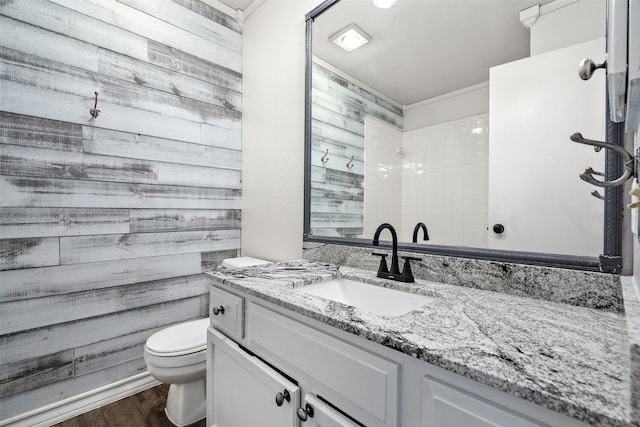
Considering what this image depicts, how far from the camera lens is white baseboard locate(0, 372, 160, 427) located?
4.70 ft

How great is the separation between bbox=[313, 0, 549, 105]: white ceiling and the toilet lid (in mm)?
1591

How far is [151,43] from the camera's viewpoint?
1830 millimetres

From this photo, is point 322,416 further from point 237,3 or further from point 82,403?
point 237,3

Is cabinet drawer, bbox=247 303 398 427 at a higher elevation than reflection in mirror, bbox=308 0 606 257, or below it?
below

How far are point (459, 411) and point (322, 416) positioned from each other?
1.29 feet

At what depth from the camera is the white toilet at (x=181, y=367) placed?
4.63 ft

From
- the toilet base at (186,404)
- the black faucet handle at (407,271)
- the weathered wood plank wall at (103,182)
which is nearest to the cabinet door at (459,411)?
the black faucet handle at (407,271)

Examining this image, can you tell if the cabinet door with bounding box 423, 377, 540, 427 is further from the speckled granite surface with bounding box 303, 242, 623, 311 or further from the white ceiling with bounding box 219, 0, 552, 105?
the white ceiling with bounding box 219, 0, 552, 105

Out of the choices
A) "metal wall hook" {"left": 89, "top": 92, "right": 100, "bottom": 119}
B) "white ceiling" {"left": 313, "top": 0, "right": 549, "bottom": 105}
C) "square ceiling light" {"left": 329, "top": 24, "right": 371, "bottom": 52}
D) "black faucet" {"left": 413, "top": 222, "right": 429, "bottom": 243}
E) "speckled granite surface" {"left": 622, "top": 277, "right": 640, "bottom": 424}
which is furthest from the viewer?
"metal wall hook" {"left": 89, "top": 92, "right": 100, "bottom": 119}

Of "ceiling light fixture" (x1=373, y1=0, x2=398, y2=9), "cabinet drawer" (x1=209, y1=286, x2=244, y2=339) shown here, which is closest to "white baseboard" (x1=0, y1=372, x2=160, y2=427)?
"cabinet drawer" (x1=209, y1=286, x2=244, y2=339)

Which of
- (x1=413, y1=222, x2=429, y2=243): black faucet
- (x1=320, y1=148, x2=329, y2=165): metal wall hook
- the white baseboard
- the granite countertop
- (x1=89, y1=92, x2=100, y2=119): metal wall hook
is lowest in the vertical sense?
the white baseboard

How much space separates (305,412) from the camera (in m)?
0.81

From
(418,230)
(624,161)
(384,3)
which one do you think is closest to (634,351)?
(624,161)

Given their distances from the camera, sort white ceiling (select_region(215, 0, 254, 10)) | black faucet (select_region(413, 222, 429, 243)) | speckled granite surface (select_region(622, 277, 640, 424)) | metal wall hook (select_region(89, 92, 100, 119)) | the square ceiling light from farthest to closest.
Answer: white ceiling (select_region(215, 0, 254, 10)) → metal wall hook (select_region(89, 92, 100, 119)) → the square ceiling light → black faucet (select_region(413, 222, 429, 243)) → speckled granite surface (select_region(622, 277, 640, 424))
